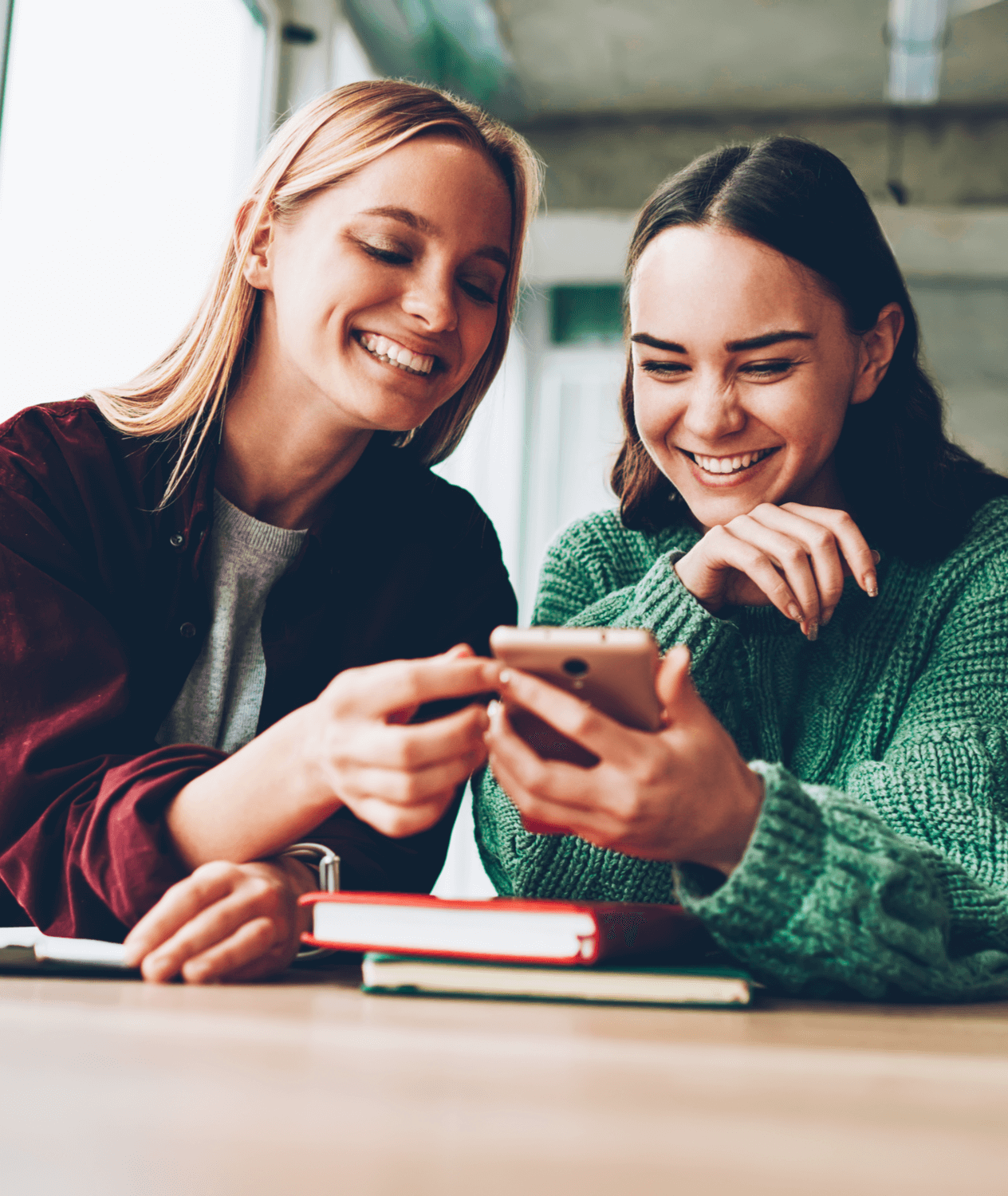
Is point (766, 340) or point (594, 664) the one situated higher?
point (766, 340)

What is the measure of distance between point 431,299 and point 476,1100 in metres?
0.93

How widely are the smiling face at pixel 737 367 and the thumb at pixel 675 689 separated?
23.6 inches

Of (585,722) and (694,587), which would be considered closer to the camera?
(585,722)

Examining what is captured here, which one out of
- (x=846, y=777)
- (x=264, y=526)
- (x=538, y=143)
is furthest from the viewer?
(x=538, y=143)

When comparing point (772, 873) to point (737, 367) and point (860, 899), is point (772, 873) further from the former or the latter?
point (737, 367)

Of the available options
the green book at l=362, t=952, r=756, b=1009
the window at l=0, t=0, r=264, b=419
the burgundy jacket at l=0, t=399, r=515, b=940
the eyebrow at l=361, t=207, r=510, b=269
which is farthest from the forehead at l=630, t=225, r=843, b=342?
the green book at l=362, t=952, r=756, b=1009

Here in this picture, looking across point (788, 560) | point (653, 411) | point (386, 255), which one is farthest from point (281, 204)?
point (788, 560)

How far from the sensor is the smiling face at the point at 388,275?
1.21 metres

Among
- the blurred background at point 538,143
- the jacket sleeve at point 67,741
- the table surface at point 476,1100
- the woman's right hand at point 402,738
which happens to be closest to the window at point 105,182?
the blurred background at point 538,143

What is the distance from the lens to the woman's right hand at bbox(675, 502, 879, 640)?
1.07 meters

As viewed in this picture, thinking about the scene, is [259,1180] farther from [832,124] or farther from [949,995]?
[832,124]

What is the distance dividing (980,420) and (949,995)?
4.71 meters

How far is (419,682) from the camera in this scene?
70 centimetres

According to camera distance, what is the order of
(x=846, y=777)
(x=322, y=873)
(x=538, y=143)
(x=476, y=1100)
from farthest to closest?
(x=538, y=143)
(x=846, y=777)
(x=322, y=873)
(x=476, y=1100)
